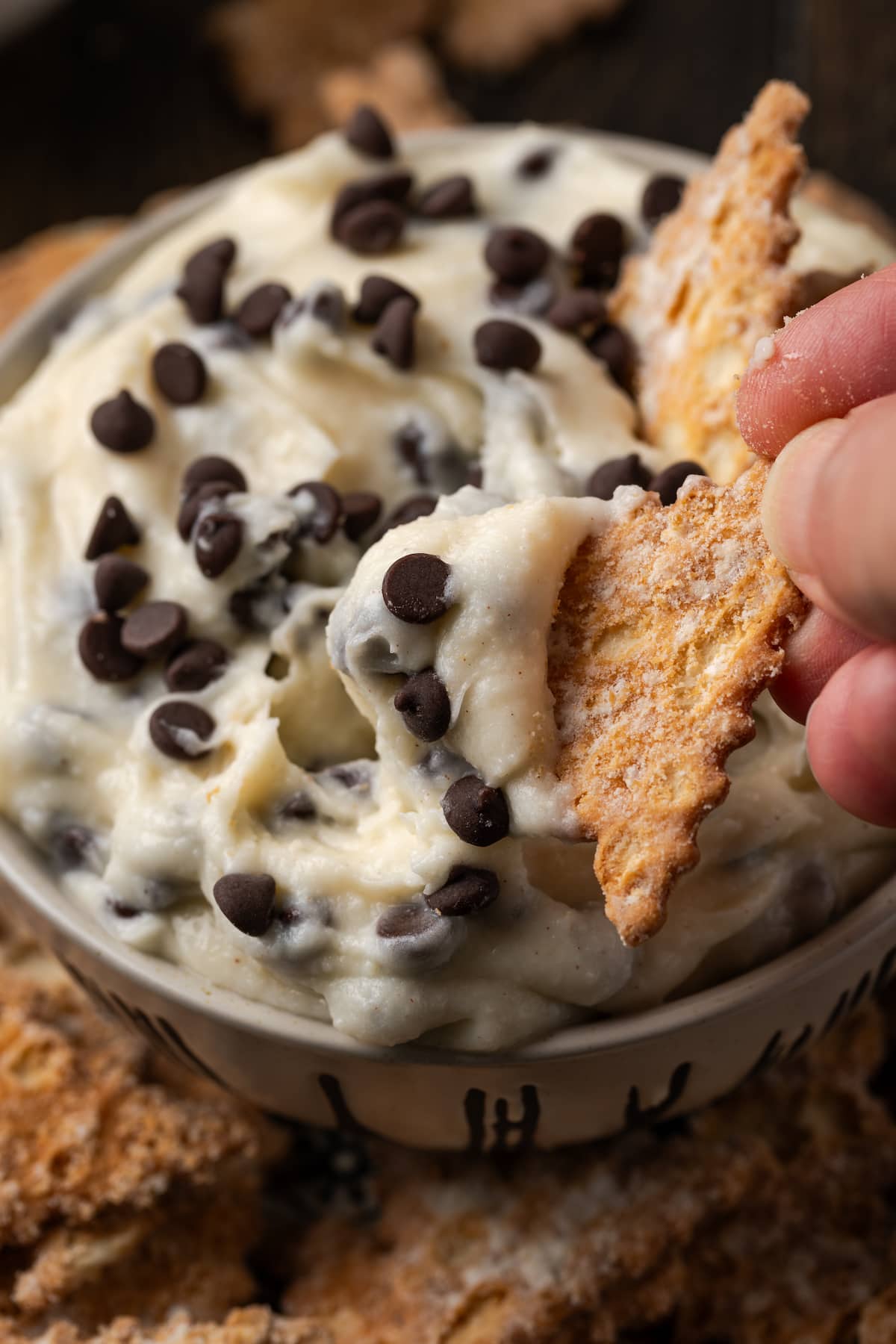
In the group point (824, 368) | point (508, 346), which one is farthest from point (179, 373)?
point (824, 368)

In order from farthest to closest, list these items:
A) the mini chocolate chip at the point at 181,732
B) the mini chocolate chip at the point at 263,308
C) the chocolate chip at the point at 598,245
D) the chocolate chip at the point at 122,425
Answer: the chocolate chip at the point at 598,245, the mini chocolate chip at the point at 263,308, the chocolate chip at the point at 122,425, the mini chocolate chip at the point at 181,732

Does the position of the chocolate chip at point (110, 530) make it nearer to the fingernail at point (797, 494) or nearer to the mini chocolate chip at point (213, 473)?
the mini chocolate chip at point (213, 473)

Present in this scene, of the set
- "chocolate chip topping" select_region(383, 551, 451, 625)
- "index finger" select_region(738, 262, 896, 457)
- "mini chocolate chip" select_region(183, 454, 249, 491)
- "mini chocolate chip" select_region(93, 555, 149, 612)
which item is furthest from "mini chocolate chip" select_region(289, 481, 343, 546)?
"index finger" select_region(738, 262, 896, 457)

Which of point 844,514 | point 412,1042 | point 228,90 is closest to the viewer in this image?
point 844,514

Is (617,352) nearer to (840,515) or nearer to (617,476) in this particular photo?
(617,476)

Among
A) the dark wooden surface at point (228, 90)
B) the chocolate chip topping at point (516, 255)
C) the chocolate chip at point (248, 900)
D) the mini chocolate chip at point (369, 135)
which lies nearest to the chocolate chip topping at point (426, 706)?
the chocolate chip at point (248, 900)
